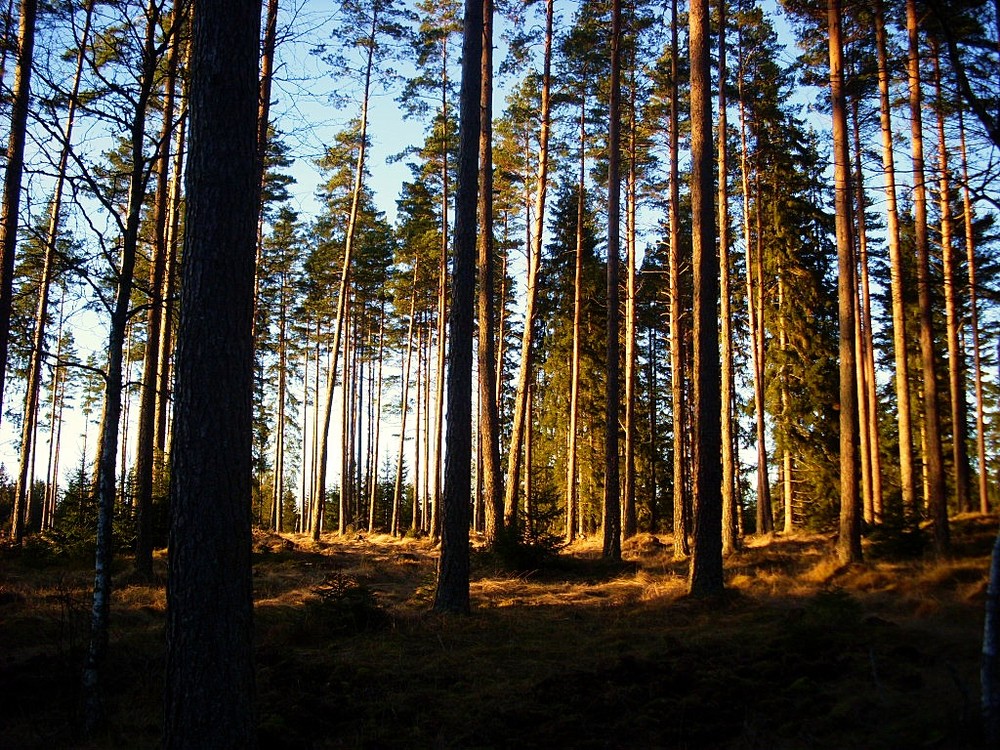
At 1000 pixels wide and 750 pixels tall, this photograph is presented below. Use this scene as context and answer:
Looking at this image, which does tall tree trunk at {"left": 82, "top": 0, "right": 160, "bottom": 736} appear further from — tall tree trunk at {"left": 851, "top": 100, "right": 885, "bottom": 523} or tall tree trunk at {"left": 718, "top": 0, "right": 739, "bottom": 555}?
tall tree trunk at {"left": 851, "top": 100, "right": 885, "bottom": 523}

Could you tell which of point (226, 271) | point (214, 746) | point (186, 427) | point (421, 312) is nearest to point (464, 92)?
point (226, 271)

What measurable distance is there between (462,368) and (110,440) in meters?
4.92

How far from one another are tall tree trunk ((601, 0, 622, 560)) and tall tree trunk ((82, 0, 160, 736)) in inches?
455

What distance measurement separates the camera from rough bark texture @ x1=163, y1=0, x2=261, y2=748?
412cm

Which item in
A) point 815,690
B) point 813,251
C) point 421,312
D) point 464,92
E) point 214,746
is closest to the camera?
point 214,746

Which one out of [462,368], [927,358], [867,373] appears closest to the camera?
[462,368]

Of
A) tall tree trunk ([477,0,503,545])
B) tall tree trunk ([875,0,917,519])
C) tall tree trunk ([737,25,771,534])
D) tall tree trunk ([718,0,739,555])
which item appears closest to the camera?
tall tree trunk ([875,0,917,519])

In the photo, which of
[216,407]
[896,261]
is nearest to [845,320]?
[896,261]

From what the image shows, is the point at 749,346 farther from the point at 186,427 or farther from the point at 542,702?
the point at 186,427

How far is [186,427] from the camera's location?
4297 millimetres

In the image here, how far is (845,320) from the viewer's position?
506 inches

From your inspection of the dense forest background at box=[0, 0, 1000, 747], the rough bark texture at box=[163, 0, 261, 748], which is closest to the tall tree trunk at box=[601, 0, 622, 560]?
the dense forest background at box=[0, 0, 1000, 747]

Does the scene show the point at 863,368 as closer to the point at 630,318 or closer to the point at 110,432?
the point at 630,318

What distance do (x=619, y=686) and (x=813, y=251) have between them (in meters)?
21.1
